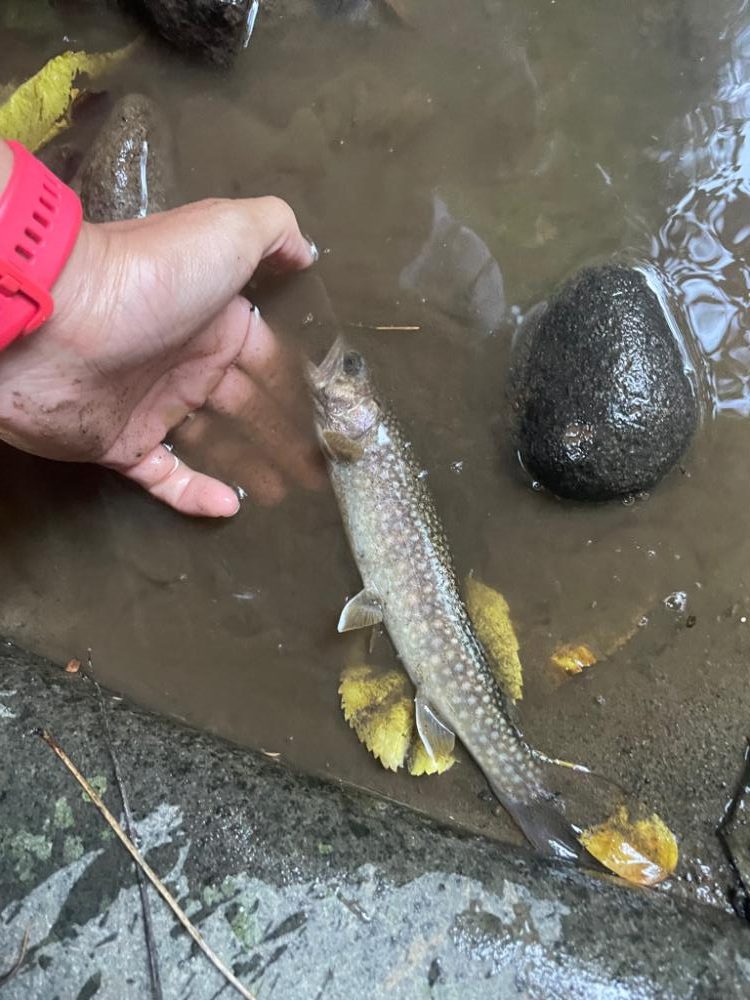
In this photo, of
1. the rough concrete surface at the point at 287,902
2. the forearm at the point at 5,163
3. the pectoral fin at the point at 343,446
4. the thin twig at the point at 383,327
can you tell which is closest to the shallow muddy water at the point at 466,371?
the thin twig at the point at 383,327

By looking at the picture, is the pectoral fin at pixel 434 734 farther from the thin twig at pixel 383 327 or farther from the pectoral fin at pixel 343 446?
the thin twig at pixel 383 327

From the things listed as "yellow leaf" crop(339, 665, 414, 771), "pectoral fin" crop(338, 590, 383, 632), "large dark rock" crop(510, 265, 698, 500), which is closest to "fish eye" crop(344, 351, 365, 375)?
"large dark rock" crop(510, 265, 698, 500)

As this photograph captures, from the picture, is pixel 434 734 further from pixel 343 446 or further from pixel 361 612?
pixel 343 446

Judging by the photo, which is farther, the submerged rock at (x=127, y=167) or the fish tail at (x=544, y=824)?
the submerged rock at (x=127, y=167)

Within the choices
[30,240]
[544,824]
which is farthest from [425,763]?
[30,240]

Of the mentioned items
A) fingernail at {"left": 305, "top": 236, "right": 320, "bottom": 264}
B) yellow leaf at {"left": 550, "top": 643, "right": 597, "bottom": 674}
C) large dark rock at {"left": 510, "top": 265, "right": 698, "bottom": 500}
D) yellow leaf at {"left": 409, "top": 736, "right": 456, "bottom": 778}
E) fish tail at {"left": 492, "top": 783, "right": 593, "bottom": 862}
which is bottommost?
fish tail at {"left": 492, "top": 783, "right": 593, "bottom": 862}

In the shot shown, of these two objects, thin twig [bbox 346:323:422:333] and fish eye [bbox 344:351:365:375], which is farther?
thin twig [bbox 346:323:422:333]

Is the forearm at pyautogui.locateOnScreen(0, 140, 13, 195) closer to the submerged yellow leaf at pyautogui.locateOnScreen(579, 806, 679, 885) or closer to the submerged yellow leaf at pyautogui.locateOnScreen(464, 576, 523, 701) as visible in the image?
the submerged yellow leaf at pyautogui.locateOnScreen(464, 576, 523, 701)
